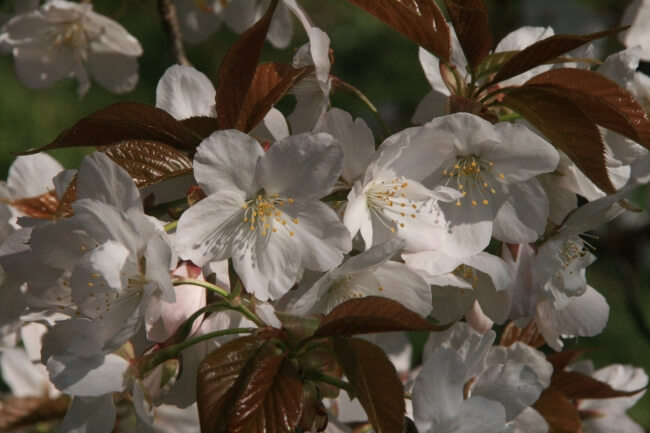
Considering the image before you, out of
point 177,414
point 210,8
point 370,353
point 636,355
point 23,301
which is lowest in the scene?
point 636,355

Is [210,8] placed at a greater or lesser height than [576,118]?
lesser

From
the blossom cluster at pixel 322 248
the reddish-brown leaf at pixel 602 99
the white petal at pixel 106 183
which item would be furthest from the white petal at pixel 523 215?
the white petal at pixel 106 183

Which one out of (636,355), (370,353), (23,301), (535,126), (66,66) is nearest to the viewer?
(370,353)

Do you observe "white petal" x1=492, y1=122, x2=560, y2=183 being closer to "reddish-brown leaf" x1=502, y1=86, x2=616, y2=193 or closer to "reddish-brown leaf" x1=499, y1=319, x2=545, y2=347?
"reddish-brown leaf" x1=502, y1=86, x2=616, y2=193

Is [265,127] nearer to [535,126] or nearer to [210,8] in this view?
[535,126]

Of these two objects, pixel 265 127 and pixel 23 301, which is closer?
pixel 265 127

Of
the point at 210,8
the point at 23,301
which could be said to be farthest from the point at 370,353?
the point at 210,8

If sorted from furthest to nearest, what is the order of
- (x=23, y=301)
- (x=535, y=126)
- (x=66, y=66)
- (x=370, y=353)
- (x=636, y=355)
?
1. (x=636, y=355)
2. (x=66, y=66)
3. (x=23, y=301)
4. (x=535, y=126)
5. (x=370, y=353)
